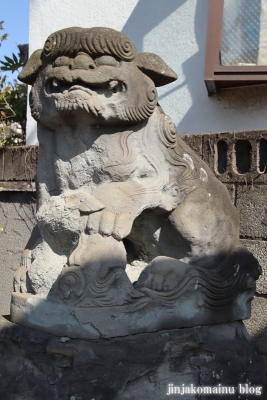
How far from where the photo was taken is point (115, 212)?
1844mm

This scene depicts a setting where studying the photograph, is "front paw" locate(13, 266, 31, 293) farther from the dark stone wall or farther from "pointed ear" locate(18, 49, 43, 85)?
the dark stone wall

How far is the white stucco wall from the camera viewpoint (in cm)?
395

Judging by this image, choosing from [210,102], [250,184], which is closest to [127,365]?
[250,184]

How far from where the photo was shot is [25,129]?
17.4 feet

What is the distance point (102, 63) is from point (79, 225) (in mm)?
581

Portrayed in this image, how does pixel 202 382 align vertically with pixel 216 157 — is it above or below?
below

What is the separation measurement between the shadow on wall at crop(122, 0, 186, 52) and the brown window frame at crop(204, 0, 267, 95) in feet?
1.84

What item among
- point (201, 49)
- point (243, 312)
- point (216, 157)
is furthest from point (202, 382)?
point (201, 49)

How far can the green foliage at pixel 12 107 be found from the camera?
492cm

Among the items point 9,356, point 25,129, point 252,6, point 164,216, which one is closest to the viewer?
point 9,356

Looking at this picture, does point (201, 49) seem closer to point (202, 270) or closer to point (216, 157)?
point (216, 157)

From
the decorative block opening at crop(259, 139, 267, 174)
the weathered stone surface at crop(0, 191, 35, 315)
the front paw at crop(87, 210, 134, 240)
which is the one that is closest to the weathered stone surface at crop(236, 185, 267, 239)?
the decorative block opening at crop(259, 139, 267, 174)

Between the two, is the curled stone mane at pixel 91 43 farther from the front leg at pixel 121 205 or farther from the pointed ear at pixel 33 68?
the front leg at pixel 121 205

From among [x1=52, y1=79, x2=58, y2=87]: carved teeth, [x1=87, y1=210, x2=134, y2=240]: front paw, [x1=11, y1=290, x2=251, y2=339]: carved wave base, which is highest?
[x1=52, y1=79, x2=58, y2=87]: carved teeth
